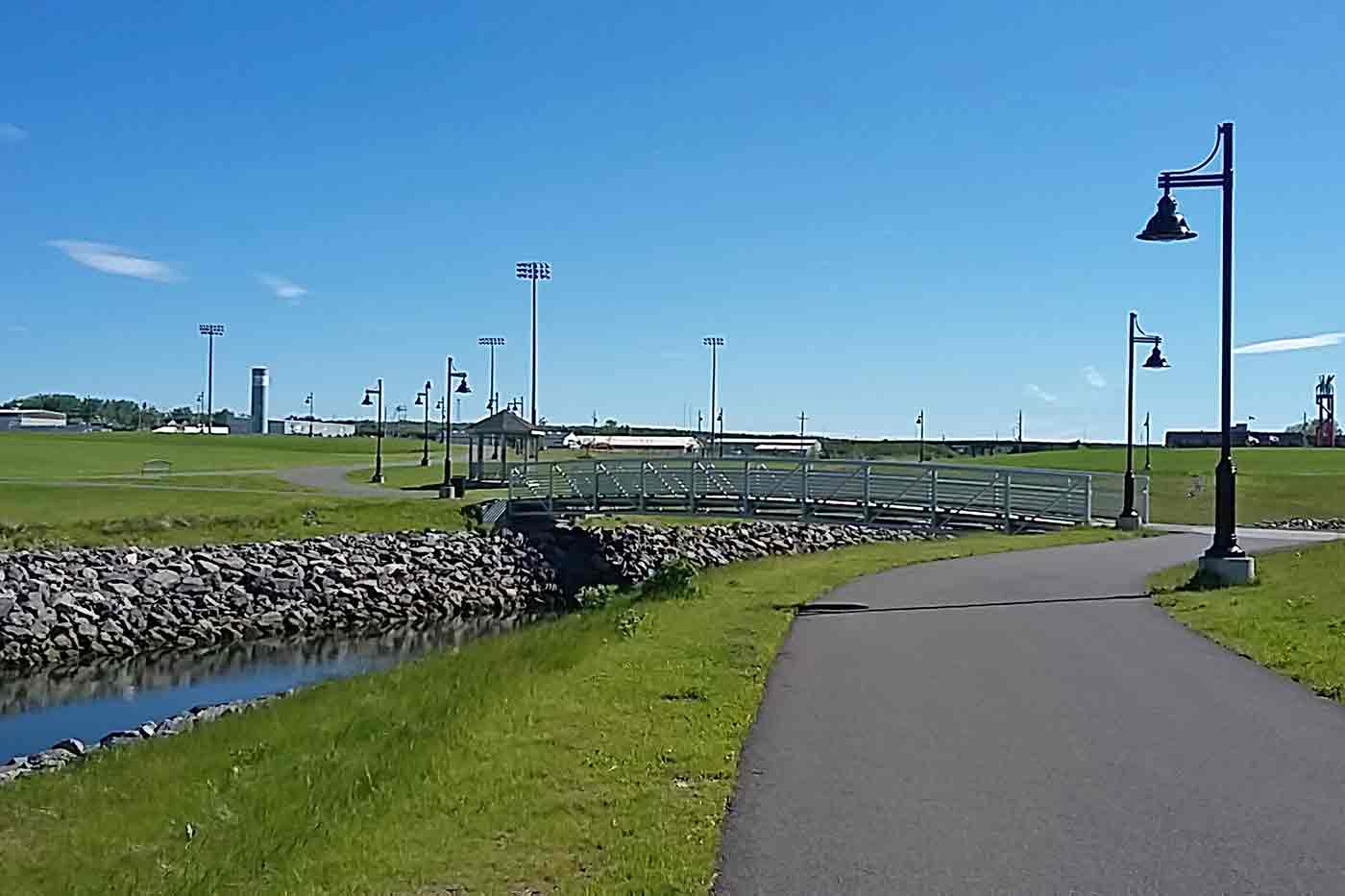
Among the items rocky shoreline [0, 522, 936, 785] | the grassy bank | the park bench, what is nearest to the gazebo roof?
rocky shoreline [0, 522, 936, 785]

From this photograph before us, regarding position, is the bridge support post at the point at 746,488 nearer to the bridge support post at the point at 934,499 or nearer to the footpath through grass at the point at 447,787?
the bridge support post at the point at 934,499

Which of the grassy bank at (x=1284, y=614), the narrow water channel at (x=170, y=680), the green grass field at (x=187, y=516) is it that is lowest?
the narrow water channel at (x=170, y=680)

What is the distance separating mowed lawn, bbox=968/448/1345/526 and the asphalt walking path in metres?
33.3

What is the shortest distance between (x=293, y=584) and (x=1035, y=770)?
2771 centimetres

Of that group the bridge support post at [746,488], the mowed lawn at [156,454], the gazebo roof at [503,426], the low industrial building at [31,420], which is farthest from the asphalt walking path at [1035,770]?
the low industrial building at [31,420]

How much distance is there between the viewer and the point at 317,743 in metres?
12.1

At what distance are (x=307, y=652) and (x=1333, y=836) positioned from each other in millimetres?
23635

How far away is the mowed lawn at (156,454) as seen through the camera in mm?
67812

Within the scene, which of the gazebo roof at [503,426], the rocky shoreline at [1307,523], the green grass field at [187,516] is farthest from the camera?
the gazebo roof at [503,426]

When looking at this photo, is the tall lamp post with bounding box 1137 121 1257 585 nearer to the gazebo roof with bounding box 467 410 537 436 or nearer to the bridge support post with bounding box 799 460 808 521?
the bridge support post with bounding box 799 460 808 521

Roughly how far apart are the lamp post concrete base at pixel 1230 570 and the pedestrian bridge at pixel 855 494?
13.7 meters

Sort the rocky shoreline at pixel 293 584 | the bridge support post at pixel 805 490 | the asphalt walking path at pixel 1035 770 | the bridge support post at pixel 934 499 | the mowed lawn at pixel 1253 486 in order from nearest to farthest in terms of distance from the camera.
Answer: the asphalt walking path at pixel 1035 770
the rocky shoreline at pixel 293 584
the bridge support post at pixel 934 499
the bridge support post at pixel 805 490
the mowed lawn at pixel 1253 486

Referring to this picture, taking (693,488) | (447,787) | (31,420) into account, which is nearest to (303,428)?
(31,420)

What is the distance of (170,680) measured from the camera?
23969 mm
